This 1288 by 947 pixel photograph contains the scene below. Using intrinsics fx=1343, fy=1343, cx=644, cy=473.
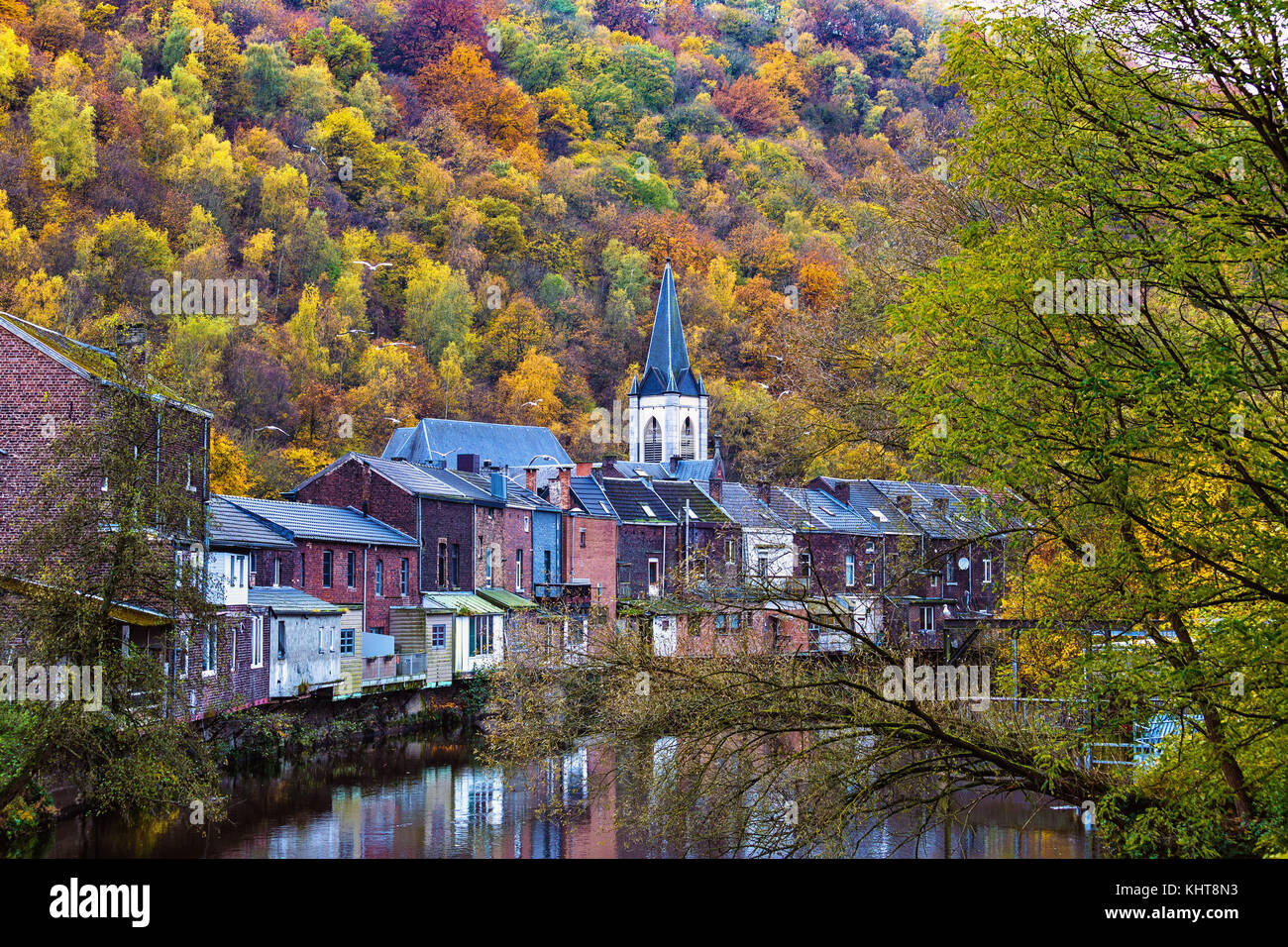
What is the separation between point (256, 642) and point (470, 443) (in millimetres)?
43012

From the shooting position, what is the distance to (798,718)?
14.7m

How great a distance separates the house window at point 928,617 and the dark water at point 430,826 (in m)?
27.4

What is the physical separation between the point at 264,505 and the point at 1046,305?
32.2 metres

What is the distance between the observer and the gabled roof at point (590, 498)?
58.5 meters

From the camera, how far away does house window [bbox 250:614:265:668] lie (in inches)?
1382

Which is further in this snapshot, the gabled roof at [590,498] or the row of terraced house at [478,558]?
the gabled roof at [590,498]

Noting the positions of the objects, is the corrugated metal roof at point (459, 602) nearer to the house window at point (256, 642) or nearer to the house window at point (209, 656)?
the house window at point (256, 642)

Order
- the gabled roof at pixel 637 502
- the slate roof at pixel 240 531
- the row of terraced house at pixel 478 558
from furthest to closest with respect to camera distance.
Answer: the gabled roof at pixel 637 502, the slate roof at pixel 240 531, the row of terraced house at pixel 478 558

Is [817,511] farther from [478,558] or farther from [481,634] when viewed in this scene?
[481,634]

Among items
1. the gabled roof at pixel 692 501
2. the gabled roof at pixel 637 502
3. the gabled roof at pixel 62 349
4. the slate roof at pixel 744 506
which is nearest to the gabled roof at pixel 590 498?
the gabled roof at pixel 637 502

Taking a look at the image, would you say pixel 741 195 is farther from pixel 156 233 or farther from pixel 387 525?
pixel 387 525

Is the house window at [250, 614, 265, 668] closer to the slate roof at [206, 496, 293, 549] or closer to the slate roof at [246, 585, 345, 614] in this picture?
the slate roof at [246, 585, 345, 614]

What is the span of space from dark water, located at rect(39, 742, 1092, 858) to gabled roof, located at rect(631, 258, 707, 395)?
74.2 m
